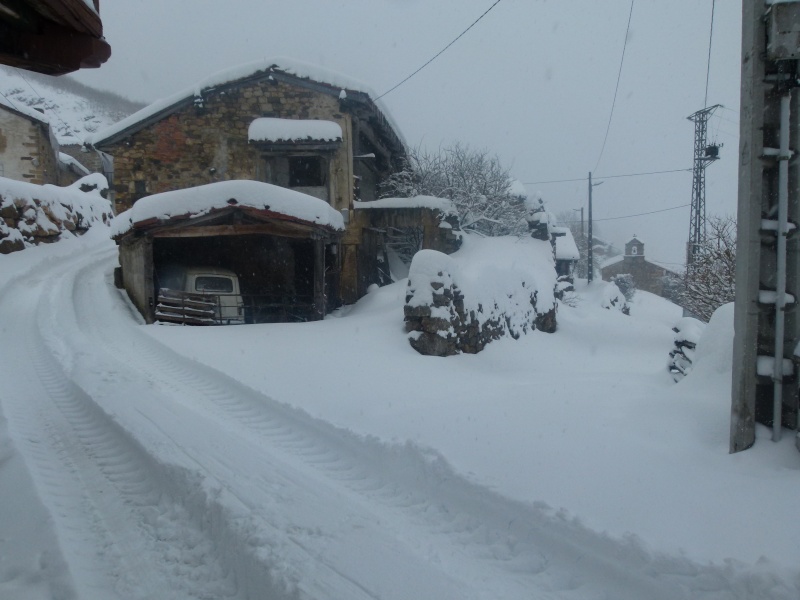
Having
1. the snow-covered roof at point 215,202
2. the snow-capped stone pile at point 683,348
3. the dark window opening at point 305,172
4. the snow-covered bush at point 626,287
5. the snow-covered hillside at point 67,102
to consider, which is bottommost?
the snow-covered bush at point 626,287

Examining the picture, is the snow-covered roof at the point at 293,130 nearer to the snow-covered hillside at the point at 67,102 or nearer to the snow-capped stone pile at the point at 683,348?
the snow-capped stone pile at the point at 683,348

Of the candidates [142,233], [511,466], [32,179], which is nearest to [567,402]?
[511,466]

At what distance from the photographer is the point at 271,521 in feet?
11.0

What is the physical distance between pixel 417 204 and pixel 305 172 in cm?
392

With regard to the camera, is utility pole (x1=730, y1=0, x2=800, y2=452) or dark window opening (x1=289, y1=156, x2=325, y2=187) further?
dark window opening (x1=289, y1=156, x2=325, y2=187)

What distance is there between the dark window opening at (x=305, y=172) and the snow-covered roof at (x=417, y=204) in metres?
1.77

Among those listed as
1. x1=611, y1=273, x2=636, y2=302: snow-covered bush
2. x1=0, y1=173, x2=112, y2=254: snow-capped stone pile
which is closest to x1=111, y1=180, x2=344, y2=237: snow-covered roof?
x1=0, y1=173, x2=112, y2=254: snow-capped stone pile

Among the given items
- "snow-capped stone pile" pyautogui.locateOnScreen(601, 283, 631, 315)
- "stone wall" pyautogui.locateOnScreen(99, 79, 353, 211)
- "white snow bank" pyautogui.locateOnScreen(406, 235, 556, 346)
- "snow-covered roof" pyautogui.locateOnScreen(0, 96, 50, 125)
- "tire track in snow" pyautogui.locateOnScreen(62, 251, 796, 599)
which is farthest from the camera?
"snow-covered roof" pyautogui.locateOnScreen(0, 96, 50, 125)

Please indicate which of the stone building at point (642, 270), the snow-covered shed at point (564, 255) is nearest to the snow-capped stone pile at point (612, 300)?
the snow-covered shed at point (564, 255)

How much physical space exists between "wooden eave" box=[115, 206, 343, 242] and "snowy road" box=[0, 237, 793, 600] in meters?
5.72

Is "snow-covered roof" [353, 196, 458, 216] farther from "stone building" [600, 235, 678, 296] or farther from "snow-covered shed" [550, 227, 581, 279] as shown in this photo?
"stone building" [600, 235, 678, 296]

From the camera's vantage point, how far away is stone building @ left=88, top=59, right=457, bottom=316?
15.6 meters

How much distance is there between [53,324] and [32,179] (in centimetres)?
2079

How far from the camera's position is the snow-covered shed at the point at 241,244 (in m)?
11.1
